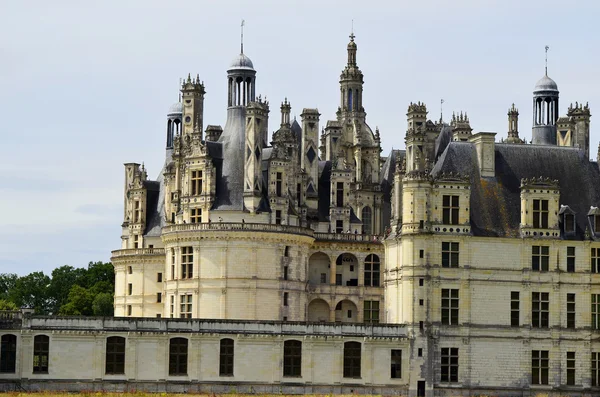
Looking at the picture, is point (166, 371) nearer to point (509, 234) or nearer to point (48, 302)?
point (509, 234)

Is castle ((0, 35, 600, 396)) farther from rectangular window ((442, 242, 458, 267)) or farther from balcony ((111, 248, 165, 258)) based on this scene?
balcony ((111, 248, 165, 258))

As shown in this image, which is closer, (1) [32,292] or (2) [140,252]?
(2) [140,252]

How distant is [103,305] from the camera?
391 feet

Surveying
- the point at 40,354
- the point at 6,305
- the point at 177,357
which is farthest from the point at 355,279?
the point at 6,305

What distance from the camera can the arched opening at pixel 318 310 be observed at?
90.3 metres

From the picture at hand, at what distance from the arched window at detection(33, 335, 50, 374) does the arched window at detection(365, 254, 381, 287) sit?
24330 millimetres

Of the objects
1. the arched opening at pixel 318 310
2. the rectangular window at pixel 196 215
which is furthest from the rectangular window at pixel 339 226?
the rectangular window at pixel 196 215

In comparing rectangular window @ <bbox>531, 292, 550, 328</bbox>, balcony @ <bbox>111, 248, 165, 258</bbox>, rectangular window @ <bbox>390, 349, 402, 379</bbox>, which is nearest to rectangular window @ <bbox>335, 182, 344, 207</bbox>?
balcony @ <bbox>111, 248, 165, 258</bbox>

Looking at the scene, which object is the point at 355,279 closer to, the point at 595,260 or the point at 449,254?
the point at 449,254

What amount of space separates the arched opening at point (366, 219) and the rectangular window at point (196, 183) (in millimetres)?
12775

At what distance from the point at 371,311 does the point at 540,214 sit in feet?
51.5

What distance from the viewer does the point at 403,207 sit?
257ft

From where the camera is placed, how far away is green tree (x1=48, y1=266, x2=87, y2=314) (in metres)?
135

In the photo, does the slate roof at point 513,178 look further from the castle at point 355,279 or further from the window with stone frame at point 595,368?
the window with stone frame at point 595,368
